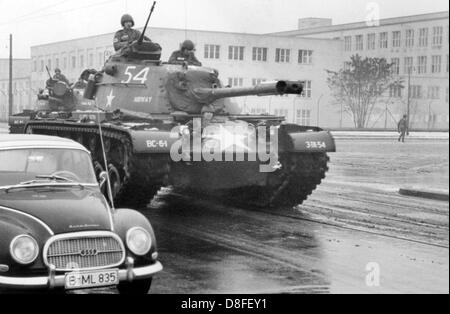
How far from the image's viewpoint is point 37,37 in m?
15.0

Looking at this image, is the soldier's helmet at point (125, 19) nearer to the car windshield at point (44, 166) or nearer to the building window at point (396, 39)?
the building window at point (396, 39)

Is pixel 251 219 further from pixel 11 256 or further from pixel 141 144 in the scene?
pixel 11 256

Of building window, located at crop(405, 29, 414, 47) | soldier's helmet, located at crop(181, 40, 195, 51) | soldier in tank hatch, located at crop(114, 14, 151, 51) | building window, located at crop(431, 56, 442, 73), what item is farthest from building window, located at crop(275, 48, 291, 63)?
building window, located at crop(431, 56, 442, 73)

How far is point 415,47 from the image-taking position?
866 centimetres

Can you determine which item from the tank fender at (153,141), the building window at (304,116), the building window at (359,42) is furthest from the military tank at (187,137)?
the building window at (304,116)

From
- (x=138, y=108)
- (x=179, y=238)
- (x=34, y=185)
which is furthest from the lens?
(x=138, y=108)

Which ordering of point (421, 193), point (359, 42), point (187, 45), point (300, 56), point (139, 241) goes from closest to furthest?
1. point (139, 241)
2. point (187, 45)
3. point (359, 42)
4. point (421, 193)
5. point (300, 56)

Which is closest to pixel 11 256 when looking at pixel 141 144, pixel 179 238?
pixel 179 238

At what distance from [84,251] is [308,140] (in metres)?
7.27

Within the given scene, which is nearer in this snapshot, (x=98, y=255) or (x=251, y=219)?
(x=98, y=255)

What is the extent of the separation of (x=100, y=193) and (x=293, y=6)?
543cm

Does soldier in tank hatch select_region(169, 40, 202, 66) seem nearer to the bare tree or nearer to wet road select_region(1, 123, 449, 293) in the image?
wet road select_region(1, 123, 449, 293)

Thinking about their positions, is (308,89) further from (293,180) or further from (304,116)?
(293,180)

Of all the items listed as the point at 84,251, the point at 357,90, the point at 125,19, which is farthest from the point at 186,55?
the point at 357,90
